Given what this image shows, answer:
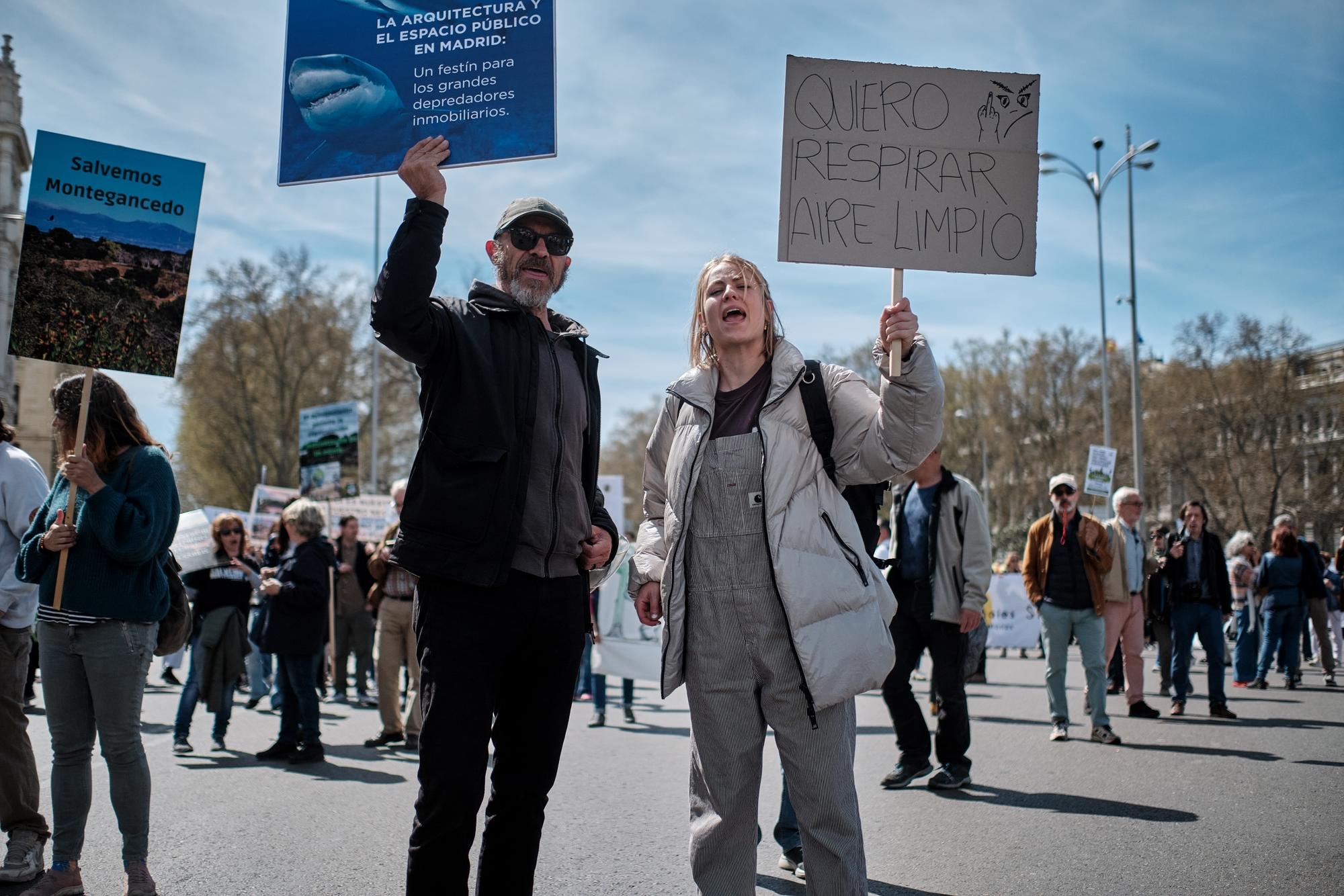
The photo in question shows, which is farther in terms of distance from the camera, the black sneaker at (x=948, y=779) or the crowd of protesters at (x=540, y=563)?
the black sneaker at (x=948, y=779)

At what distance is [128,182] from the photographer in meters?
4.91

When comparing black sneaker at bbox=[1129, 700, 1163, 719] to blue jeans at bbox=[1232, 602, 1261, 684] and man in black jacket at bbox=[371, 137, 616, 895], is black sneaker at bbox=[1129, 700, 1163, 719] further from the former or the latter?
man in black jacket at bbox=[371, 137, 616, 895]

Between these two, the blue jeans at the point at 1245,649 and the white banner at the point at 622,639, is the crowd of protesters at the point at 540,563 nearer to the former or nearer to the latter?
the white banner at the point at 622,639

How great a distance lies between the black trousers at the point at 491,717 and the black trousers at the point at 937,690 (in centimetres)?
404

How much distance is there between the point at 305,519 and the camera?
32.0 feet

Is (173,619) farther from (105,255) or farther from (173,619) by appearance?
(105,255)

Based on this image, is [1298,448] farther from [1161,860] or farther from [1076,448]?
[1161,860]

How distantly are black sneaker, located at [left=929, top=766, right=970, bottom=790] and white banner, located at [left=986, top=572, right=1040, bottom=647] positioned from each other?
1449cm

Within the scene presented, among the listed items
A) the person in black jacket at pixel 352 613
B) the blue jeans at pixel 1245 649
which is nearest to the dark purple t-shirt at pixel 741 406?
the person in black jacket at pixel 352 613

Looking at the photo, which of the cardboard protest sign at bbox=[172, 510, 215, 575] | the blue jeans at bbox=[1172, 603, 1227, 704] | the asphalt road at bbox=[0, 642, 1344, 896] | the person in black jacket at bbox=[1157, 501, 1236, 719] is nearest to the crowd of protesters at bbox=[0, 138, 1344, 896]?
the asphalt road at bbox=[0, 642, 1344, 896]

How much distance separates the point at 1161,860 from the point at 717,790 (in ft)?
9.06

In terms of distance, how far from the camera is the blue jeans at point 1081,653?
9352 mm

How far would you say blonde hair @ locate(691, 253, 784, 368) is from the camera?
3812mm

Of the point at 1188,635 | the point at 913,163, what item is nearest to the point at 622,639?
the point at 1188,635
